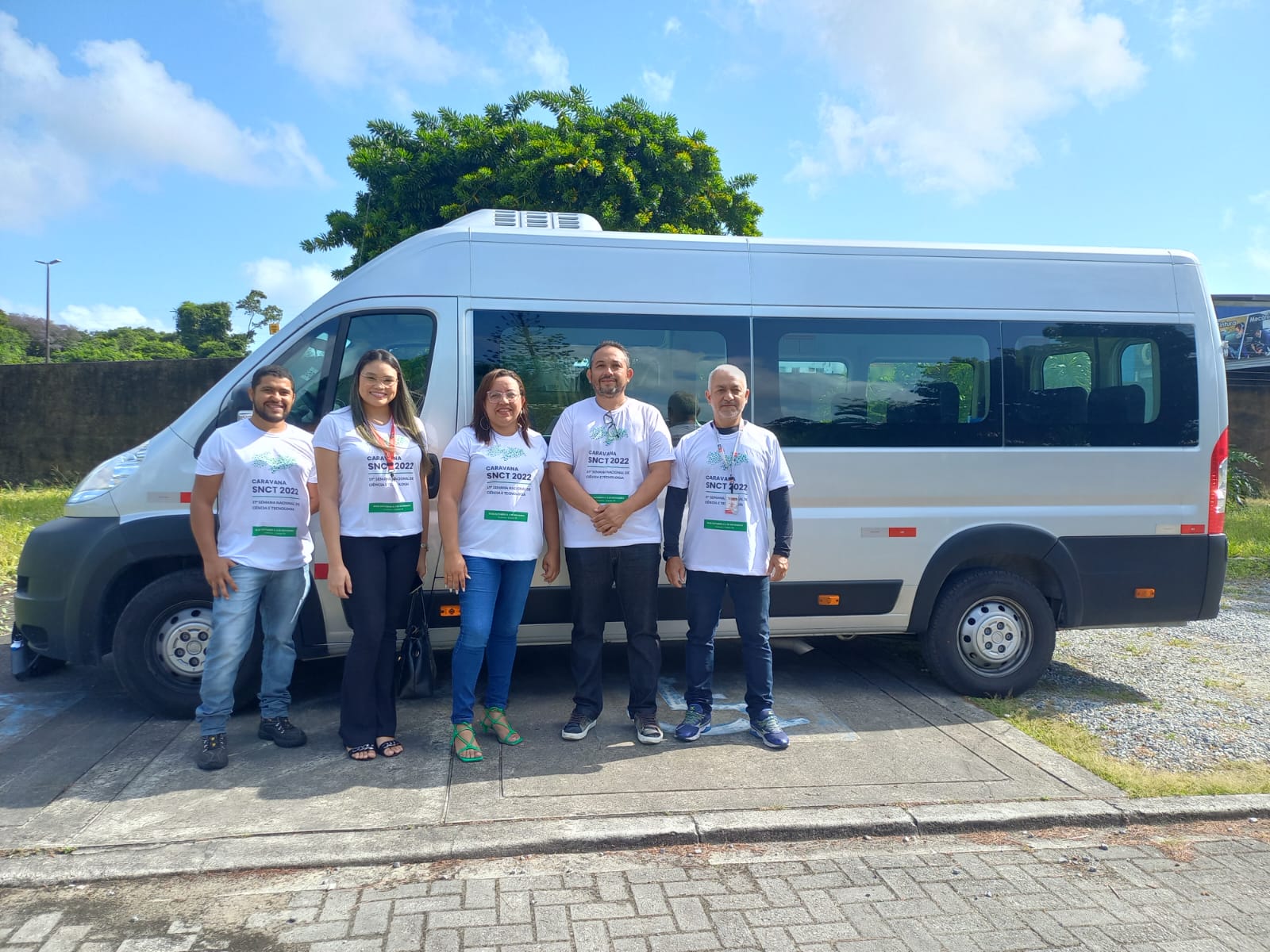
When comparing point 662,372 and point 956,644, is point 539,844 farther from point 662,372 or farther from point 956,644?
point 956,644

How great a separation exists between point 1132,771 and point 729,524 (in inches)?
89.2

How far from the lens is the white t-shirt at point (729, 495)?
4.36 metres

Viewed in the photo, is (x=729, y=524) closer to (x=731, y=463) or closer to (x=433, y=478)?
(x=731, y=463)

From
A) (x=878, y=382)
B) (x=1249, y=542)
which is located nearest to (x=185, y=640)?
(x=878, y=382)

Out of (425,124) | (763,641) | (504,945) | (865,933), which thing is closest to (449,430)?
(763,641)

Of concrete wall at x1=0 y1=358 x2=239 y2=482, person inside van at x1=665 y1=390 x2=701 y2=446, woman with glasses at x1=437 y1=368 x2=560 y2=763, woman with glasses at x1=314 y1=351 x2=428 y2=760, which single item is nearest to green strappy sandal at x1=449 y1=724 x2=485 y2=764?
woman with glasses at x1=437 y1=368 x2=560 y2=763

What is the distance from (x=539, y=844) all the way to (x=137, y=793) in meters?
1.85

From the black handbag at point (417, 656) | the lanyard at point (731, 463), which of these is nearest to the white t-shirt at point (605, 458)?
the lanyard at point (731, 463)

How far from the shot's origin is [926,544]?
5.16 metres

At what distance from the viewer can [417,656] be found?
464 cm

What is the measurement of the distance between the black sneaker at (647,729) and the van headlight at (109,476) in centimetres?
290

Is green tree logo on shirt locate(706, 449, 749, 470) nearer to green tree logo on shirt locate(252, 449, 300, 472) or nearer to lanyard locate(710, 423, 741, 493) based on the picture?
lanyard locate(710, 423, 741, 493)

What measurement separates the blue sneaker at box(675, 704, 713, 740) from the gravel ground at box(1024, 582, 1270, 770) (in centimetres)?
209

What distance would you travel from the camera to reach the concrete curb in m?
3.31
